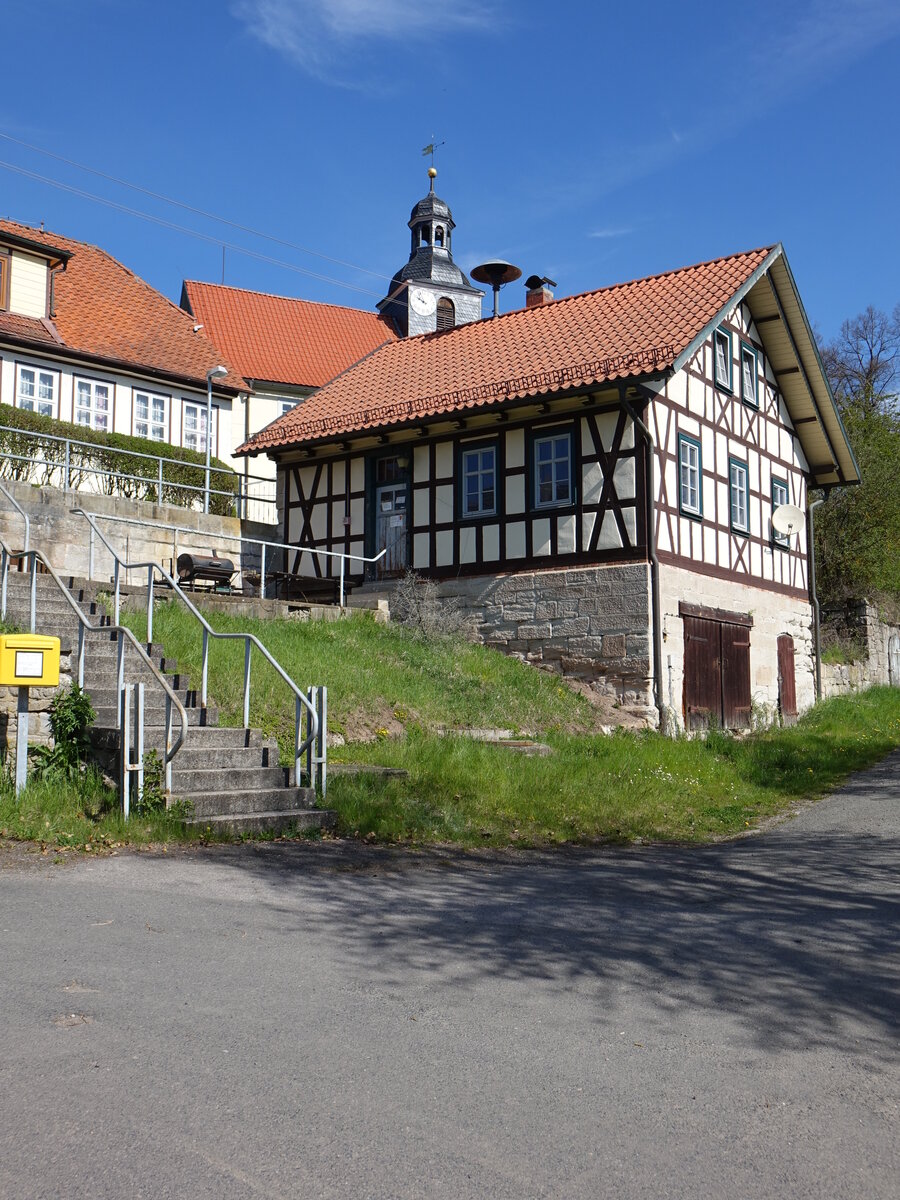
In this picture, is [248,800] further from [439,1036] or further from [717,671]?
[717,671]

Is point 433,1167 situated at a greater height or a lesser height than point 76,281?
lesser

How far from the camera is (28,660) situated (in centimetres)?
946

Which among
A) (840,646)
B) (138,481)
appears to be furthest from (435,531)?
(840,646)

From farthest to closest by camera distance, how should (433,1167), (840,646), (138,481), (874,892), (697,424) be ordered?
(840,646), (138,481), (697,424), (874,892), (433,1167)

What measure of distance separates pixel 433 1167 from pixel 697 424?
62.1 ft

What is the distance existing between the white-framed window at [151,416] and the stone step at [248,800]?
803 inches

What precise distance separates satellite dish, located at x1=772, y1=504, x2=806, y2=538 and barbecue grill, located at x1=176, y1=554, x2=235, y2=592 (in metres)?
11.3

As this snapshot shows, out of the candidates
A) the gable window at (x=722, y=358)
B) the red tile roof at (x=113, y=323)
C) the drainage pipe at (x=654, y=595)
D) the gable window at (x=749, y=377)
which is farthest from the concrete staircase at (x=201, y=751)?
the red tile roof at (x=113, y=323)

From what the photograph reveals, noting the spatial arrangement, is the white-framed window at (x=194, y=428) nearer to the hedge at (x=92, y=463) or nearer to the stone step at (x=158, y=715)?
the hedge at (x=92, y=463)

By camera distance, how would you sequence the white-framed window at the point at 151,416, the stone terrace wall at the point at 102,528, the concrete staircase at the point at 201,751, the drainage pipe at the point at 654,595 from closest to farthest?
the concrete staircase at the point at 201,751 → the stone terrace wall at the point at 102,528 → the drainage pipe at the point at 654,595 → the white-framed window at the point at 151,416

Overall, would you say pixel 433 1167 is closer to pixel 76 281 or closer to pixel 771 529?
pixel 771 529

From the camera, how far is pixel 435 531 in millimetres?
21750

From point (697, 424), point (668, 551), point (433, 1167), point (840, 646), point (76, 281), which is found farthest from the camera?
point (76, 281)

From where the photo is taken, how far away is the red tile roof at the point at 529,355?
65.1 ft
